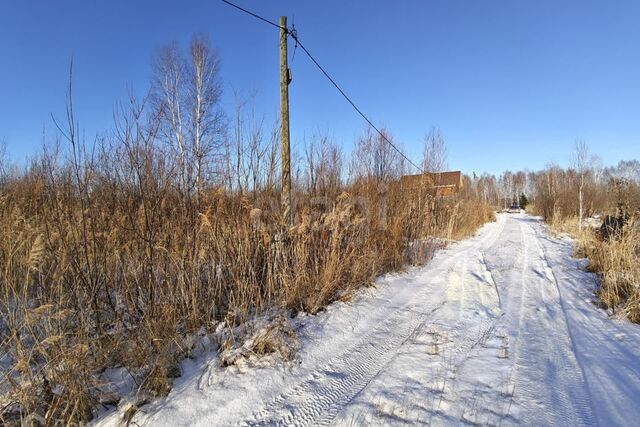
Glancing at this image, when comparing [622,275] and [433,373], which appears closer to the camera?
[433,373]

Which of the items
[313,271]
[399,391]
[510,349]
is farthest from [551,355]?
[313,271]

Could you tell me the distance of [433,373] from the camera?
263 centimetres

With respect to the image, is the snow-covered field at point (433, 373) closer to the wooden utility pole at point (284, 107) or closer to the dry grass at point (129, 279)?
the dry grass at point (129, 279)

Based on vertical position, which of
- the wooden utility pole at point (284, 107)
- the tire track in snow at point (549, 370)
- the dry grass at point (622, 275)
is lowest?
the tire track in snow at point (549, 370)

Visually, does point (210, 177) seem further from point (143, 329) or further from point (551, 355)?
point (551, 355)

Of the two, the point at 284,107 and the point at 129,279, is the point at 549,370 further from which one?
the point at 284,107

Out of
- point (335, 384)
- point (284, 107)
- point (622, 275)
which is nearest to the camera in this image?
point (335, 384)

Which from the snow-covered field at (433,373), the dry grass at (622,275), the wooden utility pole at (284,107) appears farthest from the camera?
the wooden utility pole at (284,107)

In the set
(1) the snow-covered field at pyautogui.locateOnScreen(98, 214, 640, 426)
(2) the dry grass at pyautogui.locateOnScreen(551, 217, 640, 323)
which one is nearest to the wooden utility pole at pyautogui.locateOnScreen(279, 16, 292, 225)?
(1) the snow-covered field at pyautogui.locateOnScreen(98, 214, 640, 426)

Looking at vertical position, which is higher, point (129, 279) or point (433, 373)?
point (129, 279)

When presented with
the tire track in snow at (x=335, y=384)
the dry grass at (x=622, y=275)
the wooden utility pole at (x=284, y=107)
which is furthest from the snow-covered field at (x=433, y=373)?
the wooden utility pole at (x=284, y=107)

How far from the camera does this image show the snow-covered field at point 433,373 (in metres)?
2.12

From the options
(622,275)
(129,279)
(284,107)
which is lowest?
(622,275)

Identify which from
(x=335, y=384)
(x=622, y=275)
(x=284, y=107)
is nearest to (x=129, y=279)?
(x=335, y=384)
